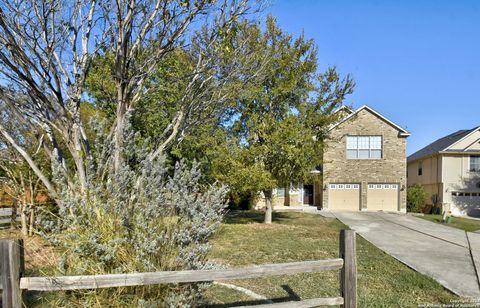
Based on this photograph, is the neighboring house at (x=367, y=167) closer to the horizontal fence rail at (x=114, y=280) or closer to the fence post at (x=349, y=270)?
the fence post at (x=349, y=270)

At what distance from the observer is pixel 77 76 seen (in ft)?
18.6

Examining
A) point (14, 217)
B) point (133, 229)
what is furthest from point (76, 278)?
point (14, 217)

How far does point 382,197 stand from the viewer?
26250 mm

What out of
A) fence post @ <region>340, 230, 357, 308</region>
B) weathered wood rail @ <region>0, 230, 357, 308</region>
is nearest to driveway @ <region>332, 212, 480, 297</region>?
fence post @ <region>340, 230, 357, 308</region>

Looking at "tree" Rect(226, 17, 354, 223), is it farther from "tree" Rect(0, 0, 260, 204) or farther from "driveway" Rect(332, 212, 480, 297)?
"tree" Rect(0, 0, 260, 204)

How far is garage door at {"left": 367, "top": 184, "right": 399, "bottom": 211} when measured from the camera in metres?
26.1

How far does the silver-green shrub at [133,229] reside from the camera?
353 centimetres

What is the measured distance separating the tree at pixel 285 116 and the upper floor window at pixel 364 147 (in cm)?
1157

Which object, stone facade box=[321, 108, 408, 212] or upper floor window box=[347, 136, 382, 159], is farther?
upper floor window box=[347, 136, 382, 159]

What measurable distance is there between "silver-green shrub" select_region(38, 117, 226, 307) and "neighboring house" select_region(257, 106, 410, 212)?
22.5m

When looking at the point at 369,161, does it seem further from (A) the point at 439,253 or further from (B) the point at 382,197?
(A) the point at 439,253

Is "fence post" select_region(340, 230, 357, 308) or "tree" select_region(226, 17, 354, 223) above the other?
"tree" select_region(226, 17, 354, 223)

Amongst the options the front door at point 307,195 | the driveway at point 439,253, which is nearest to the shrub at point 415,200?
the front door at point 307,195

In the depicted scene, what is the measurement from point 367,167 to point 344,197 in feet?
9.18
